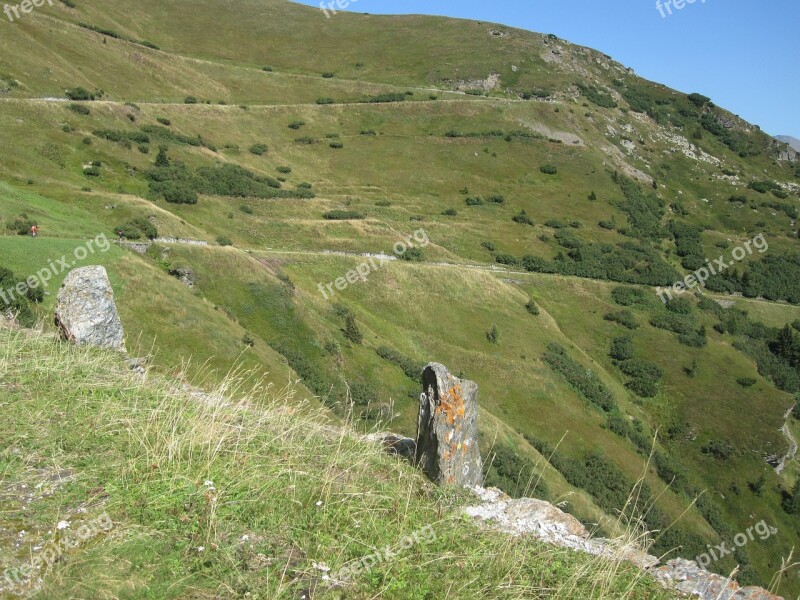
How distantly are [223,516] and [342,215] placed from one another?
82.6 meters

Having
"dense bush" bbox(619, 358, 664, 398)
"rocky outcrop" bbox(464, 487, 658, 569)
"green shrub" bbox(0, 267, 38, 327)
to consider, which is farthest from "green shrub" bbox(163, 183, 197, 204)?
"rocky outcrop" bbox(464, 487, 658, 569)

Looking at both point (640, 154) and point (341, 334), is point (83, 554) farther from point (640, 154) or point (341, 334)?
point (640, 154)

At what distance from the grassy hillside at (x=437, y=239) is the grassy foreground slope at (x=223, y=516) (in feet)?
5.62

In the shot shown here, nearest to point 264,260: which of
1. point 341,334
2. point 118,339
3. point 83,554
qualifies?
point 341,334

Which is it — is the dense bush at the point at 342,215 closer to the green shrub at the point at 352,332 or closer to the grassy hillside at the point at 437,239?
the grassy hillside at the point at 437,239

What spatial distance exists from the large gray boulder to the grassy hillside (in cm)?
298

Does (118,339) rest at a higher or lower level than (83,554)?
lower

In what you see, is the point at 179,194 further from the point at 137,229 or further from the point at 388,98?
the point at 388,98

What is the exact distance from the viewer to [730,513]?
2315 inches

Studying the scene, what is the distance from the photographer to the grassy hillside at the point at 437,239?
43.9 metres

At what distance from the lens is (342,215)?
285 feet

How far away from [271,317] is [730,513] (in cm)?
5223

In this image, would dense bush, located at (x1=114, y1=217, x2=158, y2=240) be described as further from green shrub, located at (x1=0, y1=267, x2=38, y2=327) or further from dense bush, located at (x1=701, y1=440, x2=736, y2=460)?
dense bush, located at (x1=701, y1=440, x2=736, y2=460)

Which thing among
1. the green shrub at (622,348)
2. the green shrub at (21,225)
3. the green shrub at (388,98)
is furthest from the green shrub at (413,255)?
the green shrub at (388,98)
